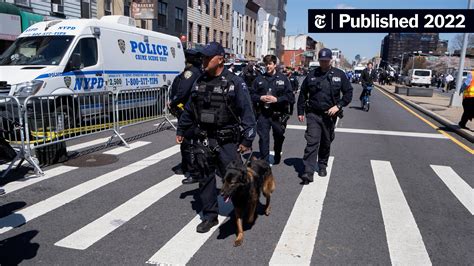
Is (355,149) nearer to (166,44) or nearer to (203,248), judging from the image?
(203,248)

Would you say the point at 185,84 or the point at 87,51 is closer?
the point at 185,84

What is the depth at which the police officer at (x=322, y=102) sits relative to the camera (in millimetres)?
5895

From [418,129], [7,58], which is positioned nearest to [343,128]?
[418,129]

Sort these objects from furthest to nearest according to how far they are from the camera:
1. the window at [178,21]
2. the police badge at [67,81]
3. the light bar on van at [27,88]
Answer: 1. the window at [178,21]
2. the police badge at [67,81]
3. the light bar on van at [27,88]

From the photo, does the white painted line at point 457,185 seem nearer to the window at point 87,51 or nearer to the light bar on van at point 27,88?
the light bar on van at point 27,88

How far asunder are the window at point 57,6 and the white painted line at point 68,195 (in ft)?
48.0

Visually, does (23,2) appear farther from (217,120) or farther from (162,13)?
(217,120)

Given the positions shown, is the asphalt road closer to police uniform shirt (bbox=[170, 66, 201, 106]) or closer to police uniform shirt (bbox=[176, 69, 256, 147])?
police uniform shirt (bbox=[176, 69, 256, 147])

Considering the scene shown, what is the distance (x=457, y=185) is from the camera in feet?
20.0

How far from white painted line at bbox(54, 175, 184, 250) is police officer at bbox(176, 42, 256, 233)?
102 centimetres

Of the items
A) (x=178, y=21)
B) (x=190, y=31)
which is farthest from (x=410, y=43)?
(x=178, y=21)

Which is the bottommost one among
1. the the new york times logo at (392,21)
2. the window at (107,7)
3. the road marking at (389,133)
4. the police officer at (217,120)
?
the road marking at (389,133)

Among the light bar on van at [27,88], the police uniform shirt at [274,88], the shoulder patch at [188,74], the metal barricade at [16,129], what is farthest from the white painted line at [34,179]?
the police uniform shirt at [274,88]

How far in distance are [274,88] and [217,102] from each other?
8.12 ft
